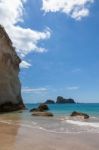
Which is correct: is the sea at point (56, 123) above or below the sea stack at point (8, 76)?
below

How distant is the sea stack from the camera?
37938 millimetres

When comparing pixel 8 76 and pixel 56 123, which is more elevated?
pixel 8 76

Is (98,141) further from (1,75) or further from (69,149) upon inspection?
(1,75)

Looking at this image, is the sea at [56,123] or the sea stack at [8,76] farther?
the sea stack at [8,76]

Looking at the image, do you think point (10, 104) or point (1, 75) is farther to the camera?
point (10, 104)

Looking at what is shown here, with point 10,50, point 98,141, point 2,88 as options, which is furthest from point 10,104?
point 98,141

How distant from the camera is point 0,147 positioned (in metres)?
8.86

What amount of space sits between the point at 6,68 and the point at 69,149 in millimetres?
31386

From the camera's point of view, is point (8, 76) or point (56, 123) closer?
point (56, 123)

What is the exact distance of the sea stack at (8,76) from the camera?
3794 centimetres

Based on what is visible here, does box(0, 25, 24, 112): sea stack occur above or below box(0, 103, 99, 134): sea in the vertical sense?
above

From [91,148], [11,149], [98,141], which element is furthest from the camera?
[98,141]

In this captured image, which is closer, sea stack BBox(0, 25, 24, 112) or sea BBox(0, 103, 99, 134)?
sea BBox(0, 103, 99, 134)

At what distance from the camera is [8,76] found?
132 feet
